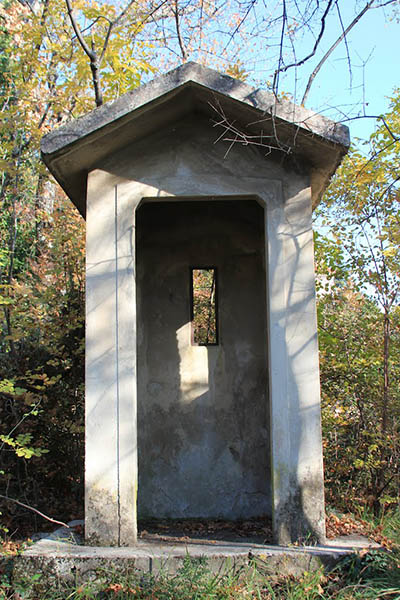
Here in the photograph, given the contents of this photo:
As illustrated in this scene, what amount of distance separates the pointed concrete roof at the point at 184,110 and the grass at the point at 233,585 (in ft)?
10.5

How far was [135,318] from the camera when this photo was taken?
14.8 ft

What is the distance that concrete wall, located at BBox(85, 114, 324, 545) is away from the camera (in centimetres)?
430

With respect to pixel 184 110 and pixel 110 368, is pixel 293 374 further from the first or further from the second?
pixel 184 110

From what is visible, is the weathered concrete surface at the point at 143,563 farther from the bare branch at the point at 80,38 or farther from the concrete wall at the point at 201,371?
the bare branch at the point at 80,38

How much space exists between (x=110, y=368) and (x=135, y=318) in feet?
1.50

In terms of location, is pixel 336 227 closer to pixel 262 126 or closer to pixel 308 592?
pixel 262 126

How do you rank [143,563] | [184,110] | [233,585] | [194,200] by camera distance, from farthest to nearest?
1. [194,200]
2. [184,110]
3. [143,563]
4. [233,585]

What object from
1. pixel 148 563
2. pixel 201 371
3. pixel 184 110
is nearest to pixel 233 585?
pixel 148 563

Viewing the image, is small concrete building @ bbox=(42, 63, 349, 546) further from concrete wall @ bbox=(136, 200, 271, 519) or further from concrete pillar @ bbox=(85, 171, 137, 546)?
concrete wall @ bbox=(136, 200, 271, 519)

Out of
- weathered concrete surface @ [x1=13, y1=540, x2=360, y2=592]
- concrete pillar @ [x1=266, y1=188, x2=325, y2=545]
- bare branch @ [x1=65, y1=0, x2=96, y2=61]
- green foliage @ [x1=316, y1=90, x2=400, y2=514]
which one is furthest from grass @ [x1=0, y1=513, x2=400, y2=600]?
bare branch @ [x1=65, y1=0, x2=96, y2=61]

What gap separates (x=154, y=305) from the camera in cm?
614

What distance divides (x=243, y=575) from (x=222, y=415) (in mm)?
2209

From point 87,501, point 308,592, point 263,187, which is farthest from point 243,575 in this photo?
point 263,187

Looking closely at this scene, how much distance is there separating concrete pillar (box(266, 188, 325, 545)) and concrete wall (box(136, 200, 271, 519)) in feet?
5.12
